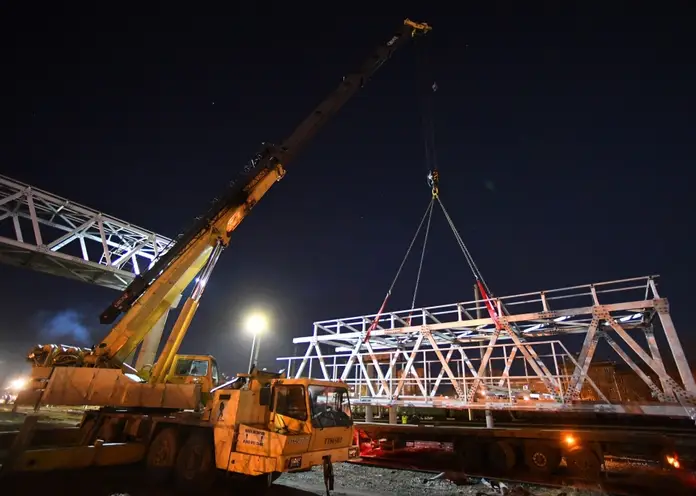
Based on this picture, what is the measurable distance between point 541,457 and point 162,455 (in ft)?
36.1

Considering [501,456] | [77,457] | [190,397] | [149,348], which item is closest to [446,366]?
[501,456]

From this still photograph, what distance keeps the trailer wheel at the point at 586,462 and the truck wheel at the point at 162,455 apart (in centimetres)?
1119

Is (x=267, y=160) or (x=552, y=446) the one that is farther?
(x=267, y=160)

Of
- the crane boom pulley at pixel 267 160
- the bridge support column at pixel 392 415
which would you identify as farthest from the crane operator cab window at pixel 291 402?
the bridge support column at pixel 392 415

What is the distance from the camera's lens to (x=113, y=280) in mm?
19844

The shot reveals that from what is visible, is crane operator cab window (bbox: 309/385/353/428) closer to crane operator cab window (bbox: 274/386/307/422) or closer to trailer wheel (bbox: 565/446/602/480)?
crane operator cab window (bbox: 274/386/307/422)

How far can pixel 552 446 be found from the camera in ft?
35.9

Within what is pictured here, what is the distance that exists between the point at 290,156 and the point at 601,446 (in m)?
13.7

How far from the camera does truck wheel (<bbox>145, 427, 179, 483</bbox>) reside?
927 centimetres

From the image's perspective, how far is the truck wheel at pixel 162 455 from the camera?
9.27 m

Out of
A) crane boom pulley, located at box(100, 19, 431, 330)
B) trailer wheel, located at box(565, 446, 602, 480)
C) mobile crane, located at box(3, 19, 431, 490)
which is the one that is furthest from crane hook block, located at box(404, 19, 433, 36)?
trailer wheel, located at box(565, 446, 602, 480)

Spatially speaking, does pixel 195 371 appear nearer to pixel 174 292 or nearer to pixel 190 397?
pixel 190 397

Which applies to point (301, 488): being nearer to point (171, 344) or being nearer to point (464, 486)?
point (464, 486)

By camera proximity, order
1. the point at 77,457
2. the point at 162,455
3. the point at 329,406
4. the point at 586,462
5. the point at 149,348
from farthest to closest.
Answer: the point at 149,348 → the point at 586,462 → the point at 162,455 → the point at 329,406 → the point at 77,457
